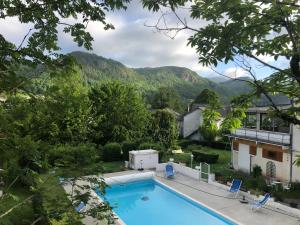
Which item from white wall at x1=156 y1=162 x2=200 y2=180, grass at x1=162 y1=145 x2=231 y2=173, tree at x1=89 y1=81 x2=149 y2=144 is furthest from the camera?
tree at x1=89 y1=81 x2=149 y2=144

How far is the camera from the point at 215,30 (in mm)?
4137

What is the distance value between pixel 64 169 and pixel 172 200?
665 inches

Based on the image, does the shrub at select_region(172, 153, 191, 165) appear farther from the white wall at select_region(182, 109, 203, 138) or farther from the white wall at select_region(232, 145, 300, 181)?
the white wall at select_region(182, 109, 203, 138)

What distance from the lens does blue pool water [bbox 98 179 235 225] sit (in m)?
16.3

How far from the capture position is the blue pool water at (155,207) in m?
16.3

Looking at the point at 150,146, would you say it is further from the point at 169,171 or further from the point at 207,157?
the point at 169,171

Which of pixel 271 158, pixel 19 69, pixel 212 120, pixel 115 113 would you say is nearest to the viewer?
pixel 19 69

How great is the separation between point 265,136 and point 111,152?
1464 centimetres

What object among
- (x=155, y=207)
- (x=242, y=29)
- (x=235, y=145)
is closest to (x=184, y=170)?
(x=235, y=145)

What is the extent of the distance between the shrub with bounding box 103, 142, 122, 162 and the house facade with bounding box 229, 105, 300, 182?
11135 mm

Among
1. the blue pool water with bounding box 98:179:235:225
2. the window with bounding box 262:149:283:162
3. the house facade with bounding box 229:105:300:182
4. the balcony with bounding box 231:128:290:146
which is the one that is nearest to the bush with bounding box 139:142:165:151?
the blue pool water with bounding box 98:179:235:225

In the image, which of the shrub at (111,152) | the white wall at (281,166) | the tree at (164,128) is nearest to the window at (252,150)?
the white wall at (281,166)

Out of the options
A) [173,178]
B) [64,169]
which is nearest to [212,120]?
[64,169]

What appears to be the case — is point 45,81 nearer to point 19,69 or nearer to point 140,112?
point 19,69
